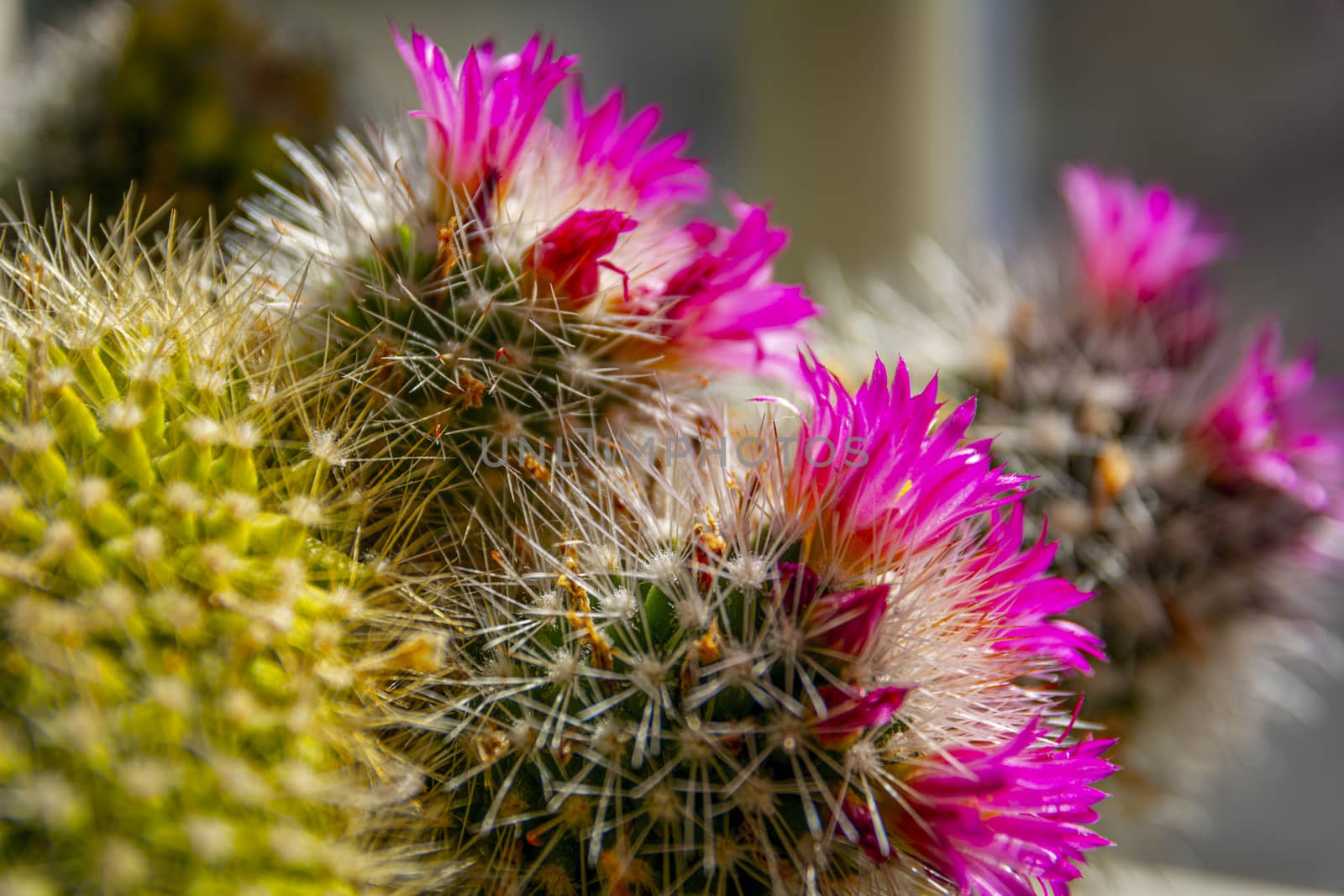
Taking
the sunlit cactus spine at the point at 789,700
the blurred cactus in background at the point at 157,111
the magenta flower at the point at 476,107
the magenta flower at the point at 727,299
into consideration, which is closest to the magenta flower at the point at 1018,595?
the sunlit cactus spine at the point at 789,700

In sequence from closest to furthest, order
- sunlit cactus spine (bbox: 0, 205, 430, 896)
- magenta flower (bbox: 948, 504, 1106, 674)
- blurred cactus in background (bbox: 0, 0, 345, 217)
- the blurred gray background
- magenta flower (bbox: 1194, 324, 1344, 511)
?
sunlit cactus spine (bbox: 0, 205, 430, 896)
magenta flower (bbox: 948, 504, 1106, 674)
magenta flower (bbox: 1194, 324, 1344, 511)
blurred cactus in background (bbox: 0, 0, 345, 217)
the blurred gray background

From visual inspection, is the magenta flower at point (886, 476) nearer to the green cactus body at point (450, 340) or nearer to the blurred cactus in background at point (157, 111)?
the green cactus body at point (450, 340)

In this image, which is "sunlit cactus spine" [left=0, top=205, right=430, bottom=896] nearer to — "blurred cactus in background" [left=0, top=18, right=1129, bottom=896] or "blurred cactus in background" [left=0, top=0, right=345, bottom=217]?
"blurred cactus in background" [left=0, top=18, right=1129, bottom=896]

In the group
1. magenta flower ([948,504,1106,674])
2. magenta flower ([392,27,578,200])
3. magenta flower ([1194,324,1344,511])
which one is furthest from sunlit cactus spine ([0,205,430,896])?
magenta flower ([1194,324,1344,511])

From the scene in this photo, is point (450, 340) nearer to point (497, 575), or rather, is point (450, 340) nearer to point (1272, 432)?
point (497, 575)

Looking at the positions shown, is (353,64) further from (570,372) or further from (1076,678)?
(1076,678)

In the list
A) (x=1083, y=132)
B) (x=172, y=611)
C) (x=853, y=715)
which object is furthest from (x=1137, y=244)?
(x=1083, y=132)

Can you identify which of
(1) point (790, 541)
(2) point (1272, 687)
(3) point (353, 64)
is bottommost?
(1) point (790, 541)

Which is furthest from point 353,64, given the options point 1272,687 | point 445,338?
point 1272,687
